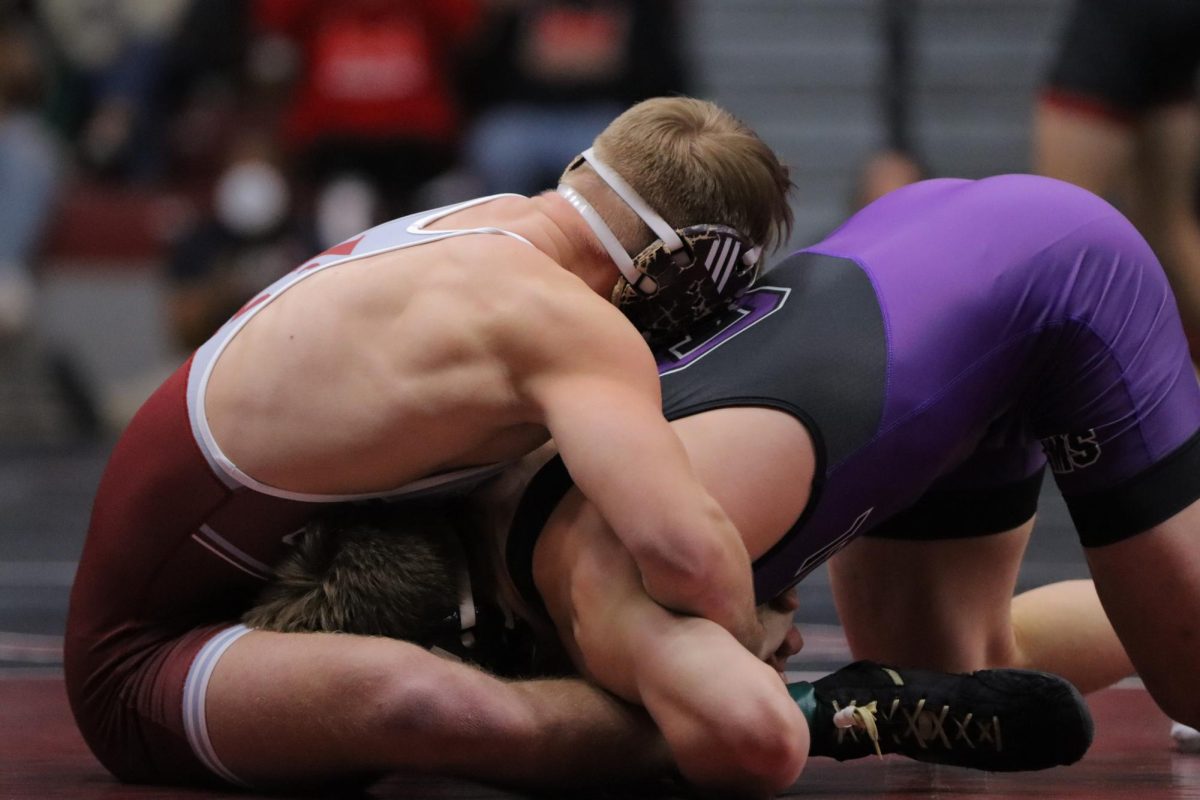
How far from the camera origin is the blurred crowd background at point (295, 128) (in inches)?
324

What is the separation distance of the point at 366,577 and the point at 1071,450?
0.96 m

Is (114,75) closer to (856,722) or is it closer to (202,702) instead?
(202,702)

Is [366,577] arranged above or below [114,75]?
above

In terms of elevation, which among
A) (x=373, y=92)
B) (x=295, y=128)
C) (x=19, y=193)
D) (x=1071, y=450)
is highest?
(x=1071, y=450)

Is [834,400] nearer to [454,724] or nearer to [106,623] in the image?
[454,724]

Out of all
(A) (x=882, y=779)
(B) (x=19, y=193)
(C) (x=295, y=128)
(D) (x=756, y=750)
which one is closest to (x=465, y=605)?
(D) (x=756, y=750)

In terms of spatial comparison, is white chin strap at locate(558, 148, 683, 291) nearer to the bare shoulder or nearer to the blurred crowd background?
the bare shoulder

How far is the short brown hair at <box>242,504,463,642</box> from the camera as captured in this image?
2.35m

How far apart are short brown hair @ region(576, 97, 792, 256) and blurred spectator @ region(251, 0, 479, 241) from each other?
227 inches

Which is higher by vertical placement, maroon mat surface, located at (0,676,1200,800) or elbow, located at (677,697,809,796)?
elbow, located at (677,697,809,796)

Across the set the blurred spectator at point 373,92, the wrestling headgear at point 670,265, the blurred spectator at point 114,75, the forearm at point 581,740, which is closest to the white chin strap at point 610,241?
the wrestling headgear at point 670,265

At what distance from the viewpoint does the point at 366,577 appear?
2352mm

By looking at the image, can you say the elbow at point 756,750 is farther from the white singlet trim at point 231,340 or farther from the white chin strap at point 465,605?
the white singlet trim at point 231,340

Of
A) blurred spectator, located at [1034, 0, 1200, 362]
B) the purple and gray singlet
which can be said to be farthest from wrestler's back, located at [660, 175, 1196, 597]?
blurred spectator, located at [1034, 0, 1200, 362]
